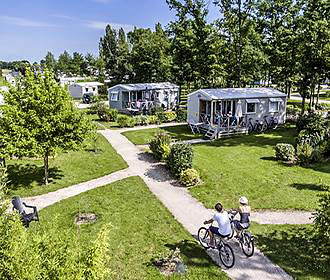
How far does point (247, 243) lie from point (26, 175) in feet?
37.6

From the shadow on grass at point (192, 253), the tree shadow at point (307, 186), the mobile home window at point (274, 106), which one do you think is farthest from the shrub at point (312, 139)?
the shadow on grass at point (192, 253)

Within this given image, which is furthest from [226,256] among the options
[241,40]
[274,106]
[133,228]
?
[241,40]

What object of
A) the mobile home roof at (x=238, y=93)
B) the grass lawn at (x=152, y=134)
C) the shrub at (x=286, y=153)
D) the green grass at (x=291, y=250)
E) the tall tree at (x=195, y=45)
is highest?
the tall tree at (x=195, y=45)

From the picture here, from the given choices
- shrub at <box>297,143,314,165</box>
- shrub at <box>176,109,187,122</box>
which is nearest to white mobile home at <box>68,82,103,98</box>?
shrub at <box>176,109,187,122</box>

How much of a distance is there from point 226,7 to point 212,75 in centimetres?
720

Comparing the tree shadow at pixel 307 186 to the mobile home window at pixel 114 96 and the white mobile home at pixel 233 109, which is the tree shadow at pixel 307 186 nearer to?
the white mobile home at pixel 233 109

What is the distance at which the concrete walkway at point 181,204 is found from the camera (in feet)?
24.7

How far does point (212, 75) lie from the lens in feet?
113

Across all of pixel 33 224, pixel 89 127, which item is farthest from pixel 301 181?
pixel 33 224

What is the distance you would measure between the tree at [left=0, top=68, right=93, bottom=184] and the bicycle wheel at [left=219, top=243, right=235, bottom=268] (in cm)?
816

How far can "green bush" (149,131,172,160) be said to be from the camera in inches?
632

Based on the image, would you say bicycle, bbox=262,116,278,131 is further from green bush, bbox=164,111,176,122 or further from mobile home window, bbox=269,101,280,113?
green bush, bbox=164,111,176,122

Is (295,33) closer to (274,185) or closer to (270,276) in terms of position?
(274,185)

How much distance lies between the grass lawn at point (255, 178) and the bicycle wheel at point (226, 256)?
3.38 meters
